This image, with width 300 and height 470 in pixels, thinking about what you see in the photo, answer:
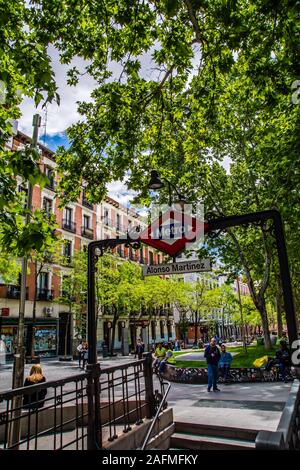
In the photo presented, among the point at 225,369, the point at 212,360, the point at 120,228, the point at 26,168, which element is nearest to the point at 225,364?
the point at 225,369

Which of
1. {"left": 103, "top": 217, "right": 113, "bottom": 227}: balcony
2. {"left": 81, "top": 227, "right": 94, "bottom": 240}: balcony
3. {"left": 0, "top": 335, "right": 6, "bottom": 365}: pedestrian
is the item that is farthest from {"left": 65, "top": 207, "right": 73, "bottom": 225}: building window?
{"left": 0, "top": 335, "right": 6, "bottom": 365}: pedestrian

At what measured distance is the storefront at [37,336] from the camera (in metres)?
26.7

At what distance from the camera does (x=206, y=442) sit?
6840mm

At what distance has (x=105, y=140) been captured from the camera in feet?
31.8

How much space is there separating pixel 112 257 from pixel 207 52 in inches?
1079

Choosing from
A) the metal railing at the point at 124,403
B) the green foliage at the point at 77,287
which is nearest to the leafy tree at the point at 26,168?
the metal railing at the point at 124,403

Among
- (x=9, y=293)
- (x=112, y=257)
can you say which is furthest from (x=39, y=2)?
(x=112, y=257)

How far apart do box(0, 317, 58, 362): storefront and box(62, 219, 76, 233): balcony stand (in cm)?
882

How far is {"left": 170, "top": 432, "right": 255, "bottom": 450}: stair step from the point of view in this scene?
21.5 ft

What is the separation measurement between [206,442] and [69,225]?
97.9ft

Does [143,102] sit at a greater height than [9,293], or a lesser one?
greater

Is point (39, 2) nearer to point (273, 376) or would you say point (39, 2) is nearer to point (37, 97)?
point (37, 97)
